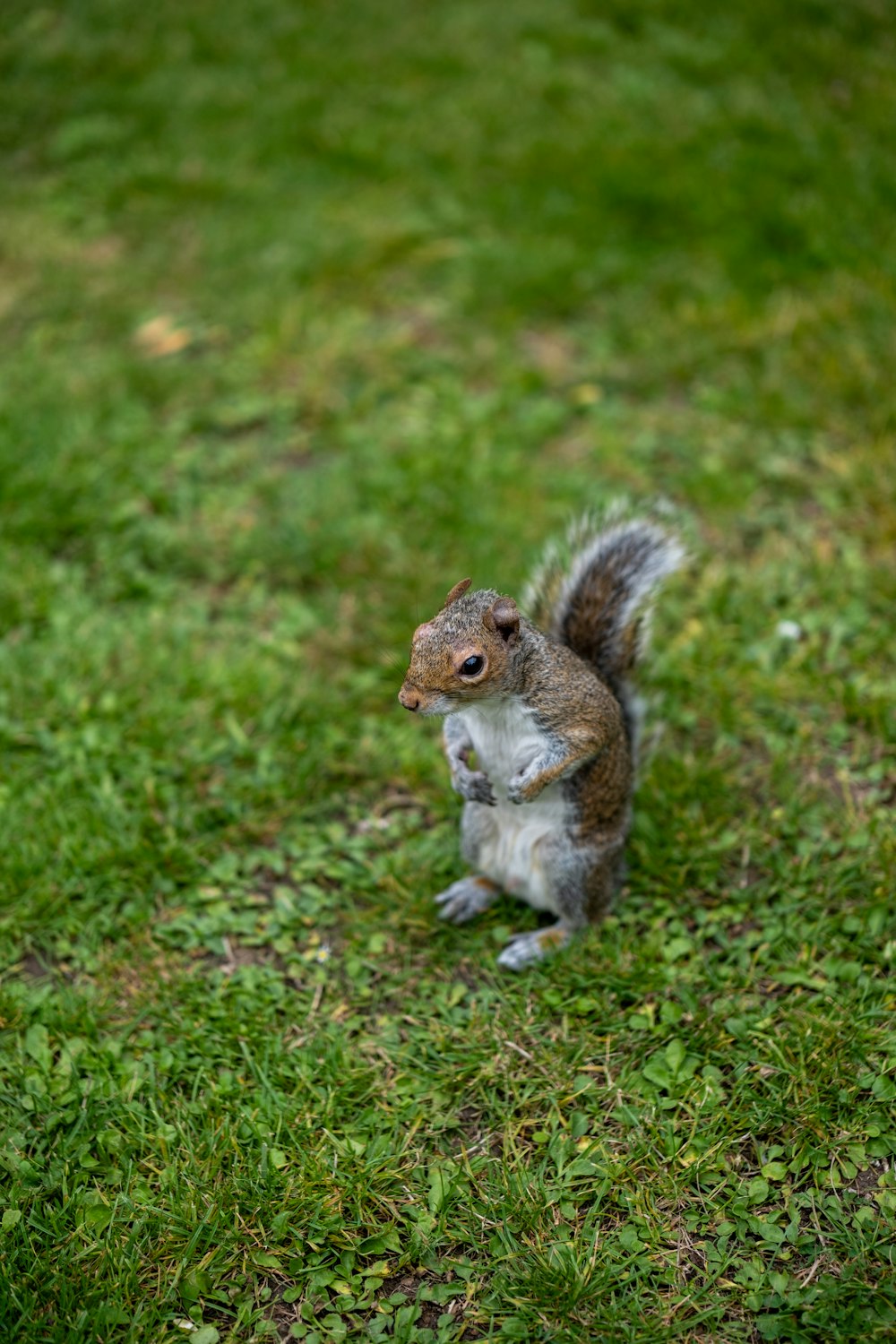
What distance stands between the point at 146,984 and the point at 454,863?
748 mm

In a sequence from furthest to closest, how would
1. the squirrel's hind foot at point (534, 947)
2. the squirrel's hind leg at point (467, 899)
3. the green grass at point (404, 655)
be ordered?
1. the squirrel's hind leg at point (467, 899)
2. the squirrel's hind foot at point (534, 947)
3. the green grass at point (404, 655)

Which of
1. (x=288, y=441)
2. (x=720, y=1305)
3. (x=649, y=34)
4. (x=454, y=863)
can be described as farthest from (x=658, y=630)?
(x=649, y=34)

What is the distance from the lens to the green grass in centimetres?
212

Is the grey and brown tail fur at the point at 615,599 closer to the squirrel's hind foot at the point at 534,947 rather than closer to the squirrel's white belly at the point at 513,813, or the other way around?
the squirrel's white belly at the point at 513,813

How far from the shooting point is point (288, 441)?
410cm

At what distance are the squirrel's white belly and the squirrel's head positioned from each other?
0.10 meters

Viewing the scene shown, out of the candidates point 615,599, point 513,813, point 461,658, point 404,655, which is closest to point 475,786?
point 513,813

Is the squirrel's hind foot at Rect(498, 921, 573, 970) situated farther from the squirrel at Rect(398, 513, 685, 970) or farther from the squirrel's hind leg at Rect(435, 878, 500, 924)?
the squirrel's hind leg at Rect(435, 878, 500, 924)

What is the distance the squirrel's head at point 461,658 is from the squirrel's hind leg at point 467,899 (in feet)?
2.04

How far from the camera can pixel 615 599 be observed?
2639mm

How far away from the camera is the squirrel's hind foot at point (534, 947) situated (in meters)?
2.57

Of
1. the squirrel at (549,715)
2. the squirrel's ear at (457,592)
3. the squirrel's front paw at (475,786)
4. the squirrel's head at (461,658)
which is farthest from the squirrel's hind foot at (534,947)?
the squirrel's ear at (457,592)

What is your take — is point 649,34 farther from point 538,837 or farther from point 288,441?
point 538,837

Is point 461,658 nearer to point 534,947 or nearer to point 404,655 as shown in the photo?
point 534,947
